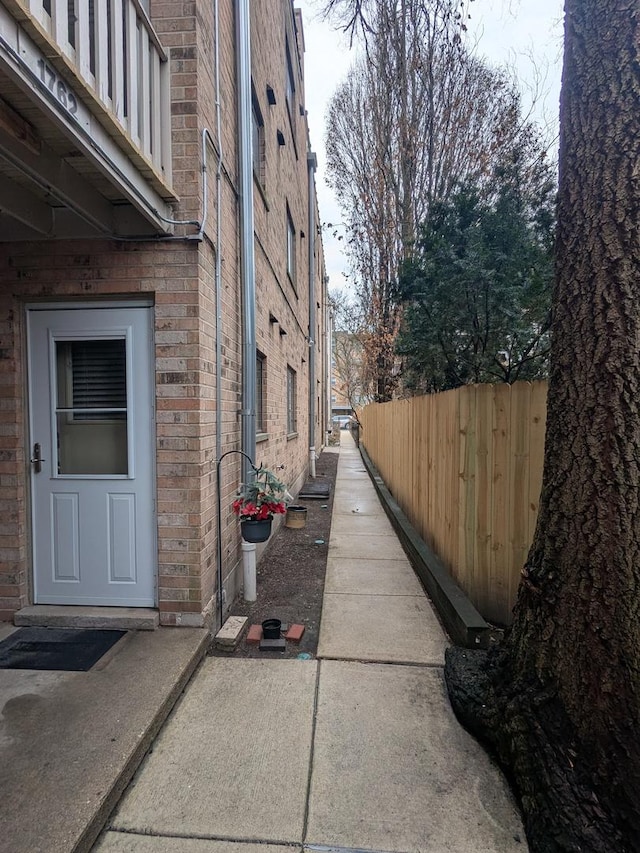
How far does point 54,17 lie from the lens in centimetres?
182

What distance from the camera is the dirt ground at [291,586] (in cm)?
335


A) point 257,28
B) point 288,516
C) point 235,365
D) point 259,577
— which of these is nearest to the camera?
point 235,365

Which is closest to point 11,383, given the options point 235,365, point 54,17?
point 235,365

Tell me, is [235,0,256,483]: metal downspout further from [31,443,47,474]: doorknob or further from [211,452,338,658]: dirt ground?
[31,443,47,474]: doorknob

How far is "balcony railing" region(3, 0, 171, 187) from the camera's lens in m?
1.81

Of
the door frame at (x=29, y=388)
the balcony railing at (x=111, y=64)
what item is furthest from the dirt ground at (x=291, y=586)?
the balcony railing at (x=111, y=64)

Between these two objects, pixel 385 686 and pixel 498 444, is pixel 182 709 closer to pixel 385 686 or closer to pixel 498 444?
pixel 385 686

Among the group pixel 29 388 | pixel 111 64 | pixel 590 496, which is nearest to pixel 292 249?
pixel 29 388

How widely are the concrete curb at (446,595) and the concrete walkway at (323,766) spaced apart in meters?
0.22

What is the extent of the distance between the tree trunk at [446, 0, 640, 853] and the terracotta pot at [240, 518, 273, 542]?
220 centimetres

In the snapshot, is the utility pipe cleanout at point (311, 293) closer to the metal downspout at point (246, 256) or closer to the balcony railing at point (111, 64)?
the metal downspout at point (246, 256)

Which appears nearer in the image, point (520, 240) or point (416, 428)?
point (520, 240)

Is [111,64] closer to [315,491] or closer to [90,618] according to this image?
[90,618]

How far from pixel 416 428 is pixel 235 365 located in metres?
2.60
